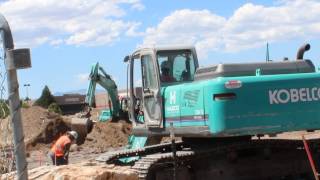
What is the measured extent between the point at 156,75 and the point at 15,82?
609 centimetres

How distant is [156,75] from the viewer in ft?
40.6

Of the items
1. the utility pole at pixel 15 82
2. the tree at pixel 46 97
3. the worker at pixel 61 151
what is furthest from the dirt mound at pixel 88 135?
the tree at pixel 46 97

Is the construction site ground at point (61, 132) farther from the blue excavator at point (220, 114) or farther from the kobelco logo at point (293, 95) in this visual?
the kobelco logo at point (293, 95)

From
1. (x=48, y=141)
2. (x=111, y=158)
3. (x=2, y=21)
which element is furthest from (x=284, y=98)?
(x=48, y=141)

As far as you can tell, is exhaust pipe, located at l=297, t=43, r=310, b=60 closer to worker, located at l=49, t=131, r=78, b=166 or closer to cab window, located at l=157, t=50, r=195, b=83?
cab window, located at l=157, t=50, r=195, b=83

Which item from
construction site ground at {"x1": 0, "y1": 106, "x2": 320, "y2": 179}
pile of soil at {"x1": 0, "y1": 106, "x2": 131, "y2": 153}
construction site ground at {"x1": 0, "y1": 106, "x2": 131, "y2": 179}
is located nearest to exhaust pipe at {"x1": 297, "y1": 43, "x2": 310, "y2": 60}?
construction site ground at {"x1": 0, "y1": 106, "x2": 320, "y2": 179}

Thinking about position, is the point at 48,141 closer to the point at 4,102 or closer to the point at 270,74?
the point at 270,74

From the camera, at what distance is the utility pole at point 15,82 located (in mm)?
6320

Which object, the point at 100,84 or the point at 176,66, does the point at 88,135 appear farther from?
the point at 176,66

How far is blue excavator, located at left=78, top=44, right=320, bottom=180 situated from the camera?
10.7 metres

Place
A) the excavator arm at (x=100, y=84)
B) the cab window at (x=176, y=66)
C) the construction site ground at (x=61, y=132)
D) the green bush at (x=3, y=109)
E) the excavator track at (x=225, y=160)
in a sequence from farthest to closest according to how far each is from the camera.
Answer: the construction site ground at (x=61, y=132) < the excavator arm at (x=100, y=84) < the cab window at (x=176, y=66) < the excavator track at (x=225, y=160) < the green bush at (x=3, y=109)

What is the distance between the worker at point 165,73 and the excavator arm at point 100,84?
46.8 feet

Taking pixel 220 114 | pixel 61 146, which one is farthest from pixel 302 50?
pixel 61 146

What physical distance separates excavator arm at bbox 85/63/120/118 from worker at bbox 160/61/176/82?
561 inches
